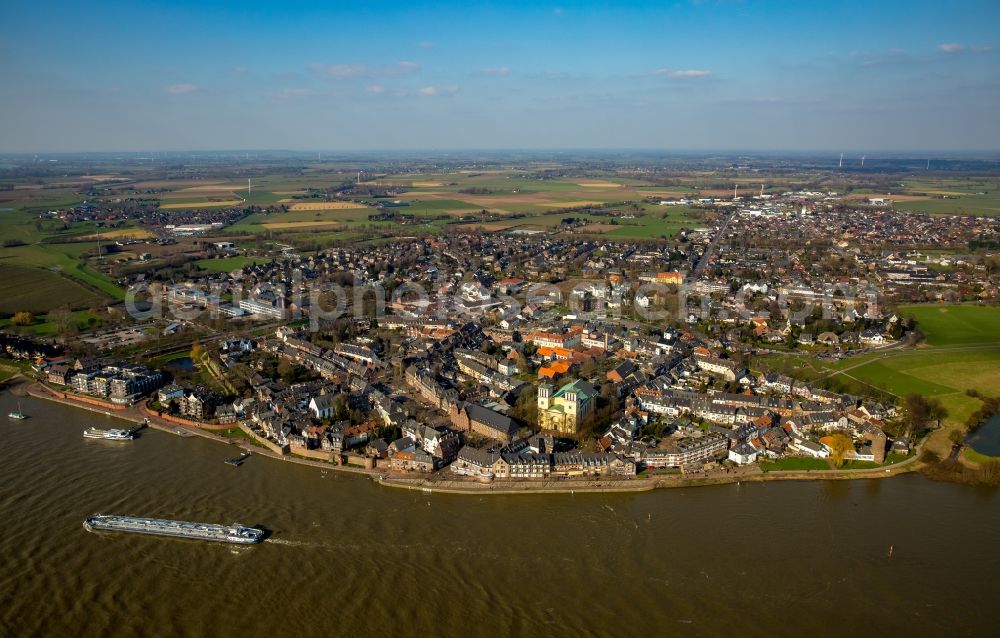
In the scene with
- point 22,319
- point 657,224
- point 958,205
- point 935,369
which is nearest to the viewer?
point 935,369

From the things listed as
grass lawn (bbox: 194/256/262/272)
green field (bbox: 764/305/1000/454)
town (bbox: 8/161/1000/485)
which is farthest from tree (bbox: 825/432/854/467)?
grass lawn (bbox: 194/256/262/272)

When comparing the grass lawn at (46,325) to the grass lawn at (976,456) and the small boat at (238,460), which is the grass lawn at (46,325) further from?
the grass lawn at (976,456)

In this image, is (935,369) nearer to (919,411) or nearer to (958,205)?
(919,411)

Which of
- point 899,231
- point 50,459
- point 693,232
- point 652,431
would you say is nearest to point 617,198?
point 693,232

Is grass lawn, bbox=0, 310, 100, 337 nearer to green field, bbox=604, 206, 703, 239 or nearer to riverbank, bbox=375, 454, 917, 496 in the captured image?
riverbank, bbox=375, 454, 917, 496

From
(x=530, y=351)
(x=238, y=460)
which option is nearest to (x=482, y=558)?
(x=238, y=460)
